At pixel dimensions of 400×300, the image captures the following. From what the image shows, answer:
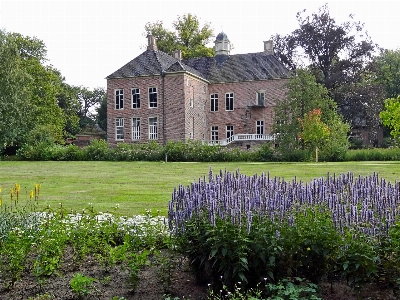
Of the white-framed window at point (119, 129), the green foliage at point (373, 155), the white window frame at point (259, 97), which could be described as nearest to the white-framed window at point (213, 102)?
the white window frame at point (259, 97)

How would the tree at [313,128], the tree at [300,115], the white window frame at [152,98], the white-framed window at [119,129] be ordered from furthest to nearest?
the white-framed window at [119,129] < the white window frame at [152,98] < the tree at [300,115] < the tree at [313,128]

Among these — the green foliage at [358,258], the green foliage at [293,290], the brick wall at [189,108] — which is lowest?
the green foliage at [293,290]

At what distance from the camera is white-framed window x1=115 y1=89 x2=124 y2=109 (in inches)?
1709

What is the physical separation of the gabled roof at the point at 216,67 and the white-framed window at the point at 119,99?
1517mm

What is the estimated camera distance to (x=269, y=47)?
148ft

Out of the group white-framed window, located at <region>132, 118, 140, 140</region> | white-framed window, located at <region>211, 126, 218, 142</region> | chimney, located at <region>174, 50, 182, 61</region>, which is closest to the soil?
white-framed window, located at <region>132, 118, 140, 140</region>

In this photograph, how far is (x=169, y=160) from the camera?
1199 inches

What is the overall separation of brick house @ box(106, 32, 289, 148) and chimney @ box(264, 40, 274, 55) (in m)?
0.10

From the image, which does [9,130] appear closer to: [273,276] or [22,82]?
[22,82]

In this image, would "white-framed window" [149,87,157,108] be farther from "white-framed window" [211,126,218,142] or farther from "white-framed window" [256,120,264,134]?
"white-framed window" [256,120,264,134]

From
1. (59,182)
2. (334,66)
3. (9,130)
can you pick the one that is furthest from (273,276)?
(334,66)

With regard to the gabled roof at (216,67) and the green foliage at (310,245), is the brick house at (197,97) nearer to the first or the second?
the gabled roof at (216,67)

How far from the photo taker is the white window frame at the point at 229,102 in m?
45.3

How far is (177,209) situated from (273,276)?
3.87 feet
